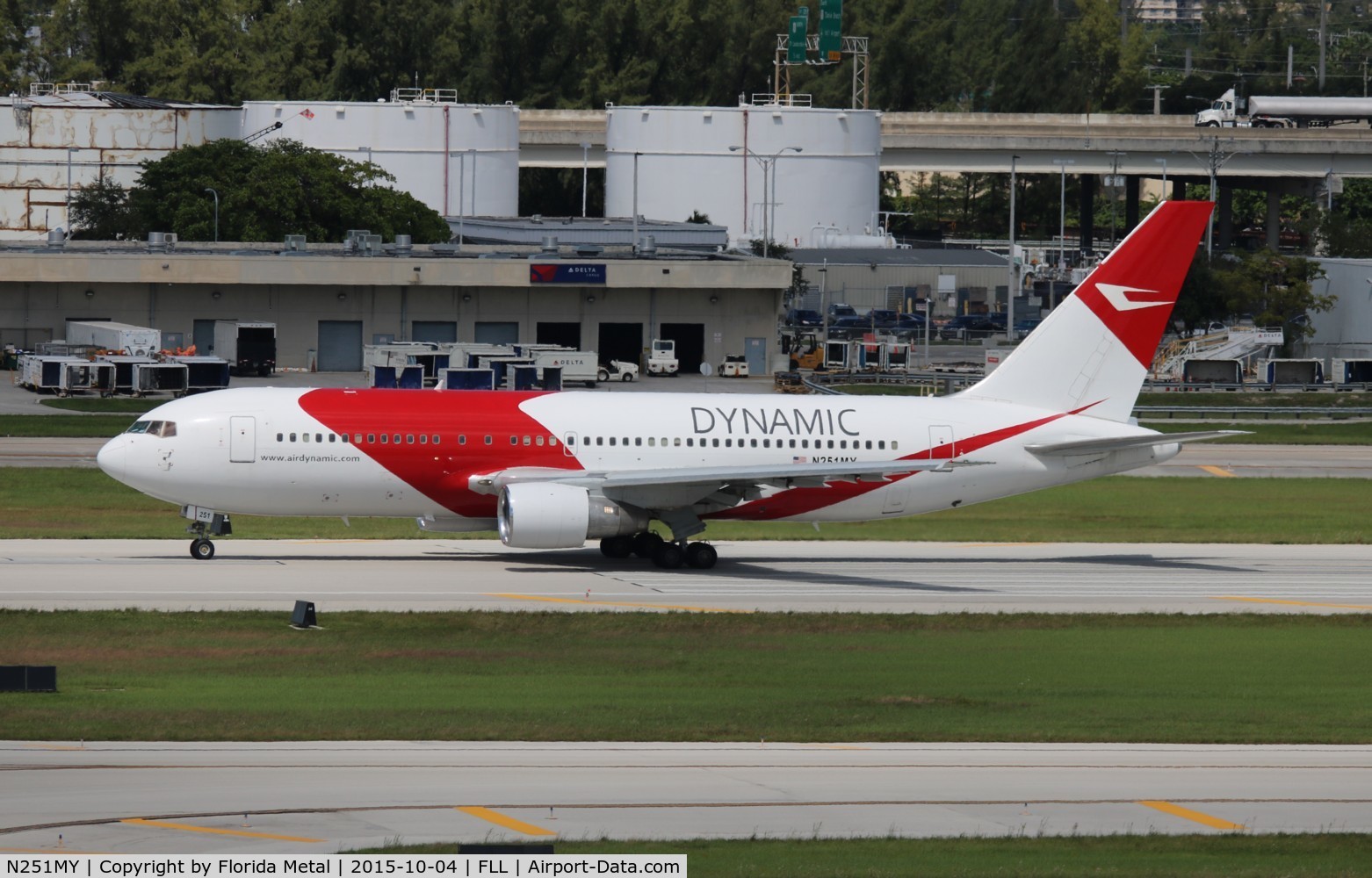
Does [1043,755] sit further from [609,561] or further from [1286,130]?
[1286,130]

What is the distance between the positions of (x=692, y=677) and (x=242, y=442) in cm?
1600

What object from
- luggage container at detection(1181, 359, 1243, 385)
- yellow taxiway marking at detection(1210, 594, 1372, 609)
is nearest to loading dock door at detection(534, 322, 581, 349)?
Result: luggage container at detection(1181, 359, 1243, 385)

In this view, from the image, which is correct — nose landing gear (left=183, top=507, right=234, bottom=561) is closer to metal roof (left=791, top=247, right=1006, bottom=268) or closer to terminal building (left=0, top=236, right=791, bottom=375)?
terminal building (left=0, top=236, right=791, bottom=375)

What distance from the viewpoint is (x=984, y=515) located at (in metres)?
57.4

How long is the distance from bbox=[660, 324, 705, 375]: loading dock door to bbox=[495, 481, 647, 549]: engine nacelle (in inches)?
2651

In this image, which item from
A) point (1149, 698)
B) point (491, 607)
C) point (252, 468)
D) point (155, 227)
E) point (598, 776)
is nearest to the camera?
point (598, 776)

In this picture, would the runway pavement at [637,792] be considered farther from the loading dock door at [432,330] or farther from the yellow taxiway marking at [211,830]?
the loading dock door at [432,330]

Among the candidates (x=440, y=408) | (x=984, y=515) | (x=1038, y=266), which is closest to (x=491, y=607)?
(x=440, y=408)

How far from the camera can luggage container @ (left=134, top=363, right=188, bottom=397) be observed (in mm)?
89375

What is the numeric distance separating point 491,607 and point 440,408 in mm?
7438

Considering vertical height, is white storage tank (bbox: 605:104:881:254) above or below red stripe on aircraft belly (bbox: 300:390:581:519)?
above

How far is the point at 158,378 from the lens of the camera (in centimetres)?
8988

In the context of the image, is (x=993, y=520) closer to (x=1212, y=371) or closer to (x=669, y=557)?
(x=669, y=557)

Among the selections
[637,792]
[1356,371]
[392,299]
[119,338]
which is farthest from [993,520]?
[1356,371]
